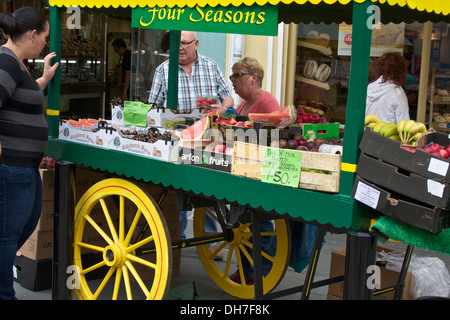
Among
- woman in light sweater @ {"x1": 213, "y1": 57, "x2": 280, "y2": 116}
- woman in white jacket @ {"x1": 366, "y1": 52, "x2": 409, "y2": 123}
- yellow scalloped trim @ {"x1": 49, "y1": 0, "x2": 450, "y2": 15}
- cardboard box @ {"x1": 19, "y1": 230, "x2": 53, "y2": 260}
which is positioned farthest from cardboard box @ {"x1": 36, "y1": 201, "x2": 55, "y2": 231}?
woman in white jacket @ {"x1": 366, "y1": 52, "x2": 409, "y2": 123}

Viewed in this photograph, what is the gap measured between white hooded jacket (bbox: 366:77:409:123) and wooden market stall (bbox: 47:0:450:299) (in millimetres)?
1784

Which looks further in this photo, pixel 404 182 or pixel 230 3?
pixel 230 3

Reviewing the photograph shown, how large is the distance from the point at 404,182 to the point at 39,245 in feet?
9.07

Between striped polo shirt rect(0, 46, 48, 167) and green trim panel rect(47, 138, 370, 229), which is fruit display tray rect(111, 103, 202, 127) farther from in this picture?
striped polo shirt rect(0, 46, 48, 167)

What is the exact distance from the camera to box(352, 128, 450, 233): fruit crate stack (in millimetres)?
2484

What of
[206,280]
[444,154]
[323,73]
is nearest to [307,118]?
[444,154]

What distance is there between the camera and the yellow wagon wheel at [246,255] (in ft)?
14.1

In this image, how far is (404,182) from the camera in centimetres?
259

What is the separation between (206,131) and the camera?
3414 millimetres

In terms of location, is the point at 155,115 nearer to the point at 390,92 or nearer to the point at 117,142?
the point at 117,142

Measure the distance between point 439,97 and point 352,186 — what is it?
5143 mm

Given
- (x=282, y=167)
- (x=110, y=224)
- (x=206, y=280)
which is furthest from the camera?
(x=206, y=280)
